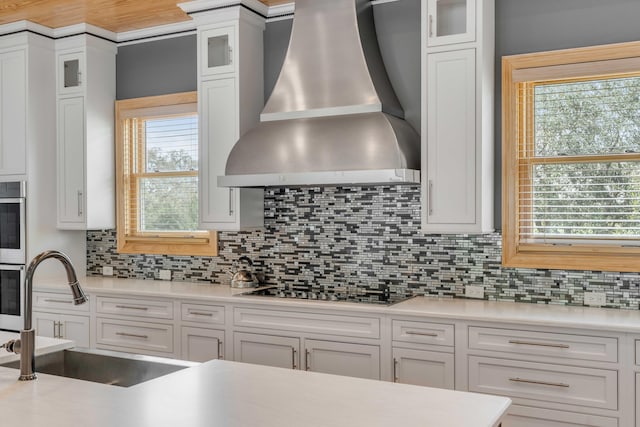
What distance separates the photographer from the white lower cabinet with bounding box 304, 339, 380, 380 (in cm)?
341

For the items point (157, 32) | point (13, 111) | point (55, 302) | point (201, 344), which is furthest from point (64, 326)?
point (157, 32)

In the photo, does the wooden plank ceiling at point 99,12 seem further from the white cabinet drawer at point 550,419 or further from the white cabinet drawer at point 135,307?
the white cabinet drawer at point 550,419

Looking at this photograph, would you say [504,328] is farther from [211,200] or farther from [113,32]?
[113,32]

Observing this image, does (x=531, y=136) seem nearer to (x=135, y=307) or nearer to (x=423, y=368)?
(x=423, y=368)

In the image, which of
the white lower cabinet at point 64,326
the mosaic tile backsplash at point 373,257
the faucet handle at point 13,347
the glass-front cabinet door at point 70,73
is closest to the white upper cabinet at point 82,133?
the glass-front cabinet door at point 70,73

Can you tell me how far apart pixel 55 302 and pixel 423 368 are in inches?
107

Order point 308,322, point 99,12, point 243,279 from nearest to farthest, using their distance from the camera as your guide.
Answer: point 308,322 < point 243,279 < point 99,12

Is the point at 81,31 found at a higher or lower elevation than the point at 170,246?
higher

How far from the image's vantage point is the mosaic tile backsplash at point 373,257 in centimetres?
354

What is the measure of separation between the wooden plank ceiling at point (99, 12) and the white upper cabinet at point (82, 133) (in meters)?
0.20

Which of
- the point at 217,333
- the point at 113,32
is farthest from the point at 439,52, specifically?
the point at 113,32

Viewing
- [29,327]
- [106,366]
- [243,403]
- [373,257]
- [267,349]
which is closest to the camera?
[243,403]

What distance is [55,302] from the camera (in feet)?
14.9

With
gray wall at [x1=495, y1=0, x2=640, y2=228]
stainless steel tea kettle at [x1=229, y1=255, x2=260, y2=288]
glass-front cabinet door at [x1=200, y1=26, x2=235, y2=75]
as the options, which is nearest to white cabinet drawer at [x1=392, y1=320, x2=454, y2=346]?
gray wall at [x1=495, y1=0, x2=640, y2=228]
